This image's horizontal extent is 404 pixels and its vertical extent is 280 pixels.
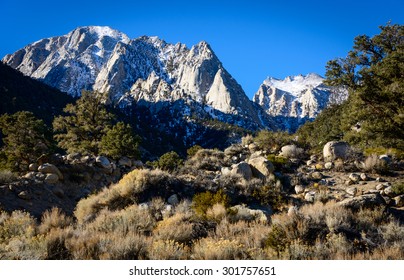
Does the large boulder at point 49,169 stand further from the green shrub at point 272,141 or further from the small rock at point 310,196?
the green shrub at point 272,141

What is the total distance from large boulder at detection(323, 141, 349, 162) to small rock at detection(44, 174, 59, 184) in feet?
43.9

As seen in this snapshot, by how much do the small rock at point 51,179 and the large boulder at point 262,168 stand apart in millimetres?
9185

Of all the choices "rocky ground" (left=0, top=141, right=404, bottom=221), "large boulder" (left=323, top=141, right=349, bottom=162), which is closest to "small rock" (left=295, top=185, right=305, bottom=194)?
"rocky ground" (left=0, top=141, right=404, bottom=221)

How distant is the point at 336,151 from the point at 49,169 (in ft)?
47.3

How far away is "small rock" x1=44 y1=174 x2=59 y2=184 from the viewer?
1437cm

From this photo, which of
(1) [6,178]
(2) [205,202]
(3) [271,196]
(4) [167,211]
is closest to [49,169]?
(1) [6,178]

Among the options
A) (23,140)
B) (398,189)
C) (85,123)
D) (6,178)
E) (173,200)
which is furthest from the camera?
(85,123)

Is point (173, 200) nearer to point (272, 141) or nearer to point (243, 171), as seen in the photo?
point (243, 171)

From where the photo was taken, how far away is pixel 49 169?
15109 millimetres

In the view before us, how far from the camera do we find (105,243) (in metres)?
6.05

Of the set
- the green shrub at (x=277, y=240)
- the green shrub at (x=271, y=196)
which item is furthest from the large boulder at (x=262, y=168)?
the green shrub at (x=277, y=240)

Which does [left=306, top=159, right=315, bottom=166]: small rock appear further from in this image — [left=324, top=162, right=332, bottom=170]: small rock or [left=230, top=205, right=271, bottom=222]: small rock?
[left=230, top=205, right=271, bottom=222]: small rock
